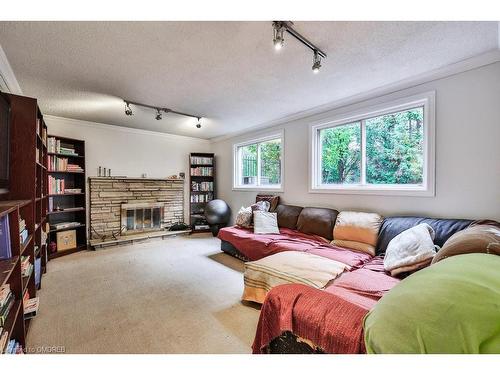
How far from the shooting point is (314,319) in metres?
1.00

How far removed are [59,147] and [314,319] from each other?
4511 millimetres

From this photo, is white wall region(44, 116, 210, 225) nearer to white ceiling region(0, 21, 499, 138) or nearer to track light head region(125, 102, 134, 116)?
white ceiling region(0, 21, 499, 138)

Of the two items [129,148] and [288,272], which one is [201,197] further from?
[288,272]

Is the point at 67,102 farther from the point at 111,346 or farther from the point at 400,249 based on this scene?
the point at 400,249

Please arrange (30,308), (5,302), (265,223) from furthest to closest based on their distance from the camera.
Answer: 1. (265,223)
2. (30,308)
3. (5,302)

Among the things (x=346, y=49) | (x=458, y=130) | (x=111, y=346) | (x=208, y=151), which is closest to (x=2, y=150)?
(x=111, y=346)

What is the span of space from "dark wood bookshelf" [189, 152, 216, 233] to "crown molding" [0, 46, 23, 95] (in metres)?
3.17

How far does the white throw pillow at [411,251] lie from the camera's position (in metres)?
1.71

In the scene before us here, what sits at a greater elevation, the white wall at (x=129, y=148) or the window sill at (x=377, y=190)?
the white wall at (x=129, y=148)

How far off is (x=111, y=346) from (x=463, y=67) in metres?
3.84

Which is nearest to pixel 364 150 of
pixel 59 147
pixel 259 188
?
pixel 259 188

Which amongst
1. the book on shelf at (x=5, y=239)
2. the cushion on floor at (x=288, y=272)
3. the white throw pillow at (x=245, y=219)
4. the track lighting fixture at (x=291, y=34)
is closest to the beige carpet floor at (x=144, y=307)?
the cushion on floor at (x=288, y=272)

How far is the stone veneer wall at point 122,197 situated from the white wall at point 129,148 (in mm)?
179

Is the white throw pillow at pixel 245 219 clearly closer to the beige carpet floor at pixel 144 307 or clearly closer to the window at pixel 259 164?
the beige carpet floor at pixel 144 307
